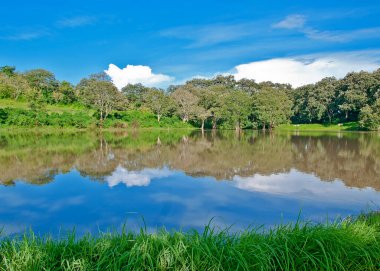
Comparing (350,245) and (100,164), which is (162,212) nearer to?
(350,245)

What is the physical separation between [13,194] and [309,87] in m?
58.1

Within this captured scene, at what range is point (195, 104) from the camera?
52875 mm

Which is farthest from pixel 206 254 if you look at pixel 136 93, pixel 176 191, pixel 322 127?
pixel 136 93

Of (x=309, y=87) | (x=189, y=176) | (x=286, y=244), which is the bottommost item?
(x=189, y=176)

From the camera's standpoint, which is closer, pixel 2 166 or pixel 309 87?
pixel 2 166

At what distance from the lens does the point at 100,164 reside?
13531 mm

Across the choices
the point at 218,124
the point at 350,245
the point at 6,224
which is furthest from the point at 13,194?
the point at 218,124

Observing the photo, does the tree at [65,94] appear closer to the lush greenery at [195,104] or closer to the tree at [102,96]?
the lush greenery at [195,104]

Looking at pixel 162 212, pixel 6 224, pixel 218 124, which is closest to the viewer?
pixel 6 224

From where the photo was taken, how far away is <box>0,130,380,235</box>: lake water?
6.36 metres

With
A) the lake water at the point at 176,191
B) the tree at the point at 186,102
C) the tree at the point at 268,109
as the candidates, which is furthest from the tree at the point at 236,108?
the lake water at the point at 176,191

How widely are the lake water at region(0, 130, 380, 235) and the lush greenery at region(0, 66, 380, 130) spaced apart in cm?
3382

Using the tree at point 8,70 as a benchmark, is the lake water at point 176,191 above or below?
below

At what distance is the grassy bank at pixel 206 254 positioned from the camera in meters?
A: 3.12
